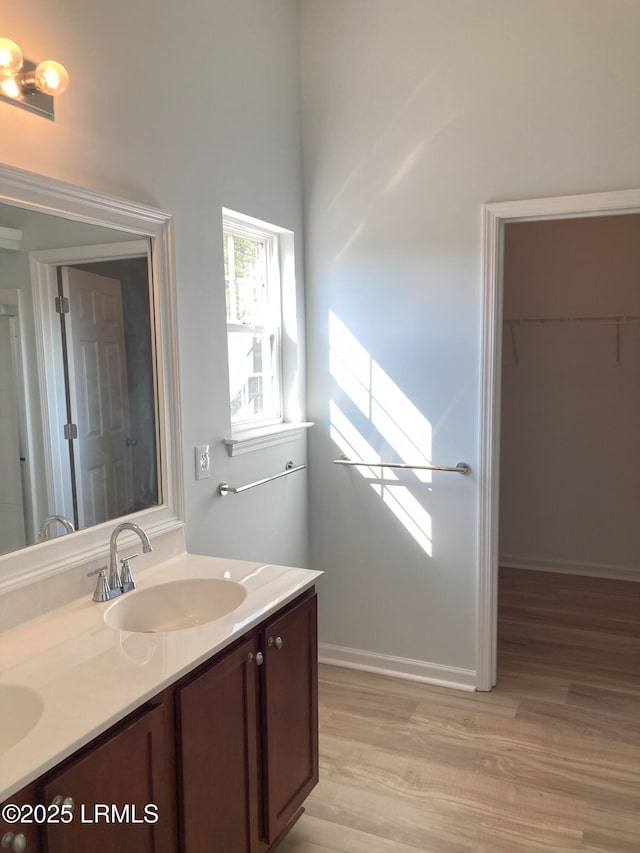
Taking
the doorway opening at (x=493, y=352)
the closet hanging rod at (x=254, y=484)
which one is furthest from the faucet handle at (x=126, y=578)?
the doorway opening at (x=493, y=352)

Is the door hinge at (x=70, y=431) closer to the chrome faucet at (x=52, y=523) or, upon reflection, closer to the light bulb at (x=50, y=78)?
the chrome faucet at (x=52, y=523)

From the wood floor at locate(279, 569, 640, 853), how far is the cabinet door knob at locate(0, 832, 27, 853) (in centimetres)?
122

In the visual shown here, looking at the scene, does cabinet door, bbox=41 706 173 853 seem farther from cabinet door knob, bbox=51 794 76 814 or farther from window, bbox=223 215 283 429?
window, bbox=223 215 283 429

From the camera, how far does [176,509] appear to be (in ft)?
7.72

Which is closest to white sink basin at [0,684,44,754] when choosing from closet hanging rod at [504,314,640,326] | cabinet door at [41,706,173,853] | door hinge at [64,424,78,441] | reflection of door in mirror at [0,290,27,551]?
cabinet door at [41,706,173,853]

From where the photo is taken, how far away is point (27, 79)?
→ 1.68 meters

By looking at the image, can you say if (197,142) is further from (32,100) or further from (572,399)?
(572,399)

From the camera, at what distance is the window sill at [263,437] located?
2660 millimetres

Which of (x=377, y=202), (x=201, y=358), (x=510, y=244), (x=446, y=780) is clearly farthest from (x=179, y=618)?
(x=510, y=244)

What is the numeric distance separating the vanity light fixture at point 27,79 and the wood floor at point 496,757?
Result: 2.30 m

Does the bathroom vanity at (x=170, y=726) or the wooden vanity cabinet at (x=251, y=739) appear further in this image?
the wooden vanity cabinet at (x=251, y=739)

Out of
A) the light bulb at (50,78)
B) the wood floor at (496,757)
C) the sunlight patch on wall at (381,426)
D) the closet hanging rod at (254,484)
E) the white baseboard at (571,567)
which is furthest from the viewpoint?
the white baseboard at (571,567)

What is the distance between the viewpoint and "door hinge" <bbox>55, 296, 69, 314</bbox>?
1.89 metres

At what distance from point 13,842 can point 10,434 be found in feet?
3.14
